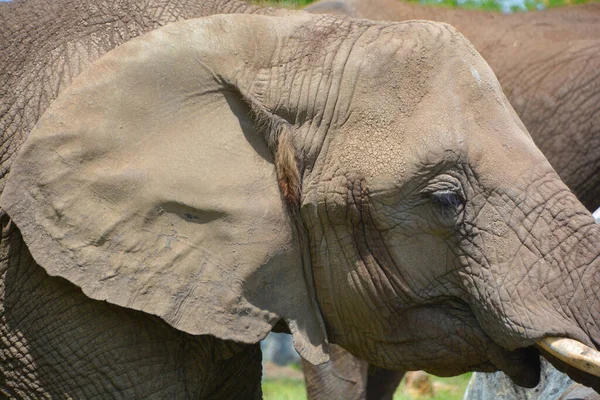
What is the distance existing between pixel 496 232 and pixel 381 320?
0.51 metres

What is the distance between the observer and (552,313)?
10.6 feet

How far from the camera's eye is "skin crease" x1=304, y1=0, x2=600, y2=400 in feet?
21.8

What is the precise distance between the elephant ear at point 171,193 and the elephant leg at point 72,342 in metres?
0.17

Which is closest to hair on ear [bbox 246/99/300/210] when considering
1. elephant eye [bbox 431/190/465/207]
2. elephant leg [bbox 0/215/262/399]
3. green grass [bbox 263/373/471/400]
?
elephant eye [bbox 431/190/465/207]

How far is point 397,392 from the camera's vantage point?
8750 mm

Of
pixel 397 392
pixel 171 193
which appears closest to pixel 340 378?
pixel 397 392

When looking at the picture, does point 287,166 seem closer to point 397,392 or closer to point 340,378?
point 340,378

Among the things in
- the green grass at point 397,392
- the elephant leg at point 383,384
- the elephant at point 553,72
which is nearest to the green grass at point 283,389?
the green grass at point 397,392

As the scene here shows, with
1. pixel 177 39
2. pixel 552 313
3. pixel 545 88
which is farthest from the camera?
pixel 545 88

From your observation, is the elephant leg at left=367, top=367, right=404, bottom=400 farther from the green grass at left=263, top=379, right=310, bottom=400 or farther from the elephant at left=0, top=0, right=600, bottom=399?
the elephant at left=0, top=0, right=600, bottom=399

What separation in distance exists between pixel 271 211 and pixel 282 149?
201 millimetres

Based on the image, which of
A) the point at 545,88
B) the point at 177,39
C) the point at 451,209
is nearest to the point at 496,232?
the point at 451,209

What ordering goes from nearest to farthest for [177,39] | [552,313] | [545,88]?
[552,313]
[177,39]
[545,88]

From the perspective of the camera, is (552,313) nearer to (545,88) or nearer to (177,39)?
(177,39)
